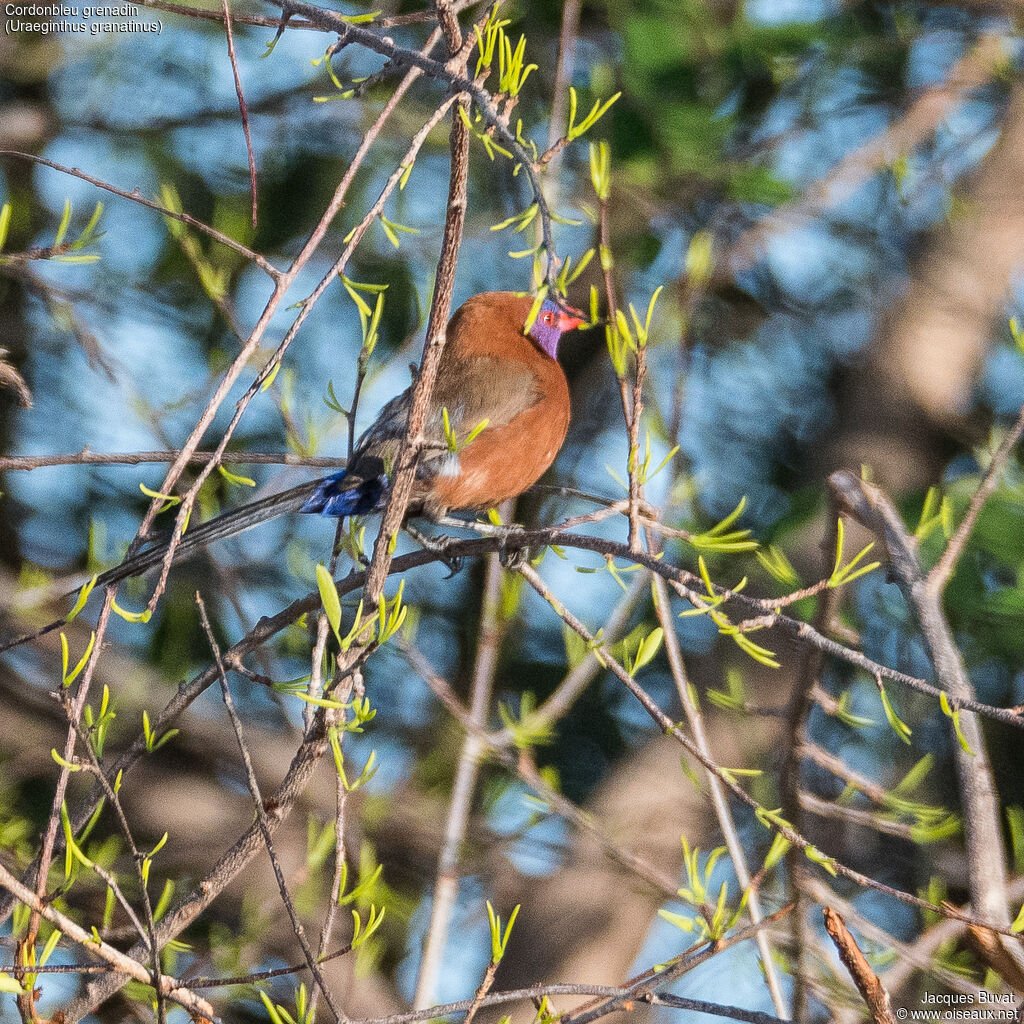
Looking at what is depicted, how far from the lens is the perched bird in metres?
2.93

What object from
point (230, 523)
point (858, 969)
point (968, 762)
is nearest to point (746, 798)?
point (858, 969)

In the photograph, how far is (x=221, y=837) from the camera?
13.1 ft

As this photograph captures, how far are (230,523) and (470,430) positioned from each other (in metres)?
0.65

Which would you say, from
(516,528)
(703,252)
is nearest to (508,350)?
(516,528)

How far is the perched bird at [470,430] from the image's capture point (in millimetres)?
2934

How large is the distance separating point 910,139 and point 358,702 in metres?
3.53

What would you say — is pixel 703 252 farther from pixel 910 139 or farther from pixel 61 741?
pixel 61 741

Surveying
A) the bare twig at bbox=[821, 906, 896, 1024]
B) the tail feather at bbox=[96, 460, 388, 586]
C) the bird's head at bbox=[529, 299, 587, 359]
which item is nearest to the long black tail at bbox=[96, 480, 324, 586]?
the tail feather at bbox=[96, 460, 388, 586]

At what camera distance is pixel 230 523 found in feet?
8.94

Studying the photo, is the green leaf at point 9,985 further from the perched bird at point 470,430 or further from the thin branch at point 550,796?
Result: the thin branch at point 550,796

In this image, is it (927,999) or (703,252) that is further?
(927,999)

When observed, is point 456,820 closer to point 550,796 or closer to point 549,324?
point 550,796

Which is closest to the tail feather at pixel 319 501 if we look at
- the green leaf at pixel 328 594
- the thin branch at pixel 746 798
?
the thin branch at pixel 746 798

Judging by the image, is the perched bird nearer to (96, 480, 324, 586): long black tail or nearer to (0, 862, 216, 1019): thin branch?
(96, 480, 324, 586): long black tail
